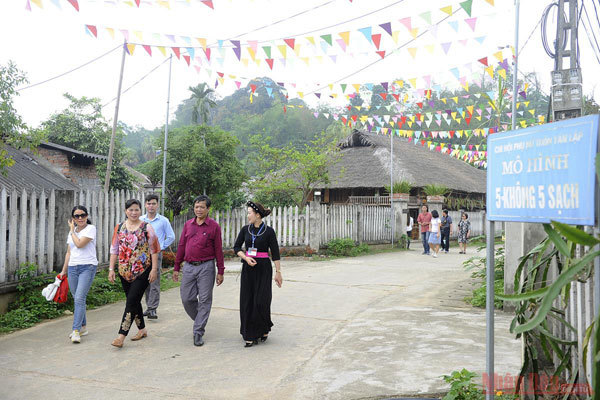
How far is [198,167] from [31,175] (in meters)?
5.47

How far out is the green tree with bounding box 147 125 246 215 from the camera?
16250 mm

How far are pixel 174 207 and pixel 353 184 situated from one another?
35.2 feet

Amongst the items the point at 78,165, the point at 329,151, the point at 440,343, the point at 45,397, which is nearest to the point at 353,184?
the point at 329,151

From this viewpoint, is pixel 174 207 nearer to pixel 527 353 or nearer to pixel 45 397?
pixel 45 397

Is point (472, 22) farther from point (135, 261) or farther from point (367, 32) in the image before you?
point (135, 261)

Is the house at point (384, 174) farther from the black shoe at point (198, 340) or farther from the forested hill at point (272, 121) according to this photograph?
the black shoe at point (198, 340)

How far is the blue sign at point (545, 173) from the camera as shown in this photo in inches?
94.6

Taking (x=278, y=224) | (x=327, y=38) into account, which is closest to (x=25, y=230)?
(x=327, y=38)

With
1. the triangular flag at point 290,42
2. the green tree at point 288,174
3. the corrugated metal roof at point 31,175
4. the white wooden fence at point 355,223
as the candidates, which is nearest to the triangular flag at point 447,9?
the triangular flag at point 290,42

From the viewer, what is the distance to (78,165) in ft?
69.6

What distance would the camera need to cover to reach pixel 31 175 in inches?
650

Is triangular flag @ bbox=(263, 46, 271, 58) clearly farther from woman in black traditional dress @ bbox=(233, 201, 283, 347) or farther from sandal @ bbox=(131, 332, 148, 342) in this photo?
sandal @ bbox=(131, 332, 148, 342)

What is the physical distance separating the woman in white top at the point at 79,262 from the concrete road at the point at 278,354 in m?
0.30

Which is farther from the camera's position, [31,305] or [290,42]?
[290,42]
